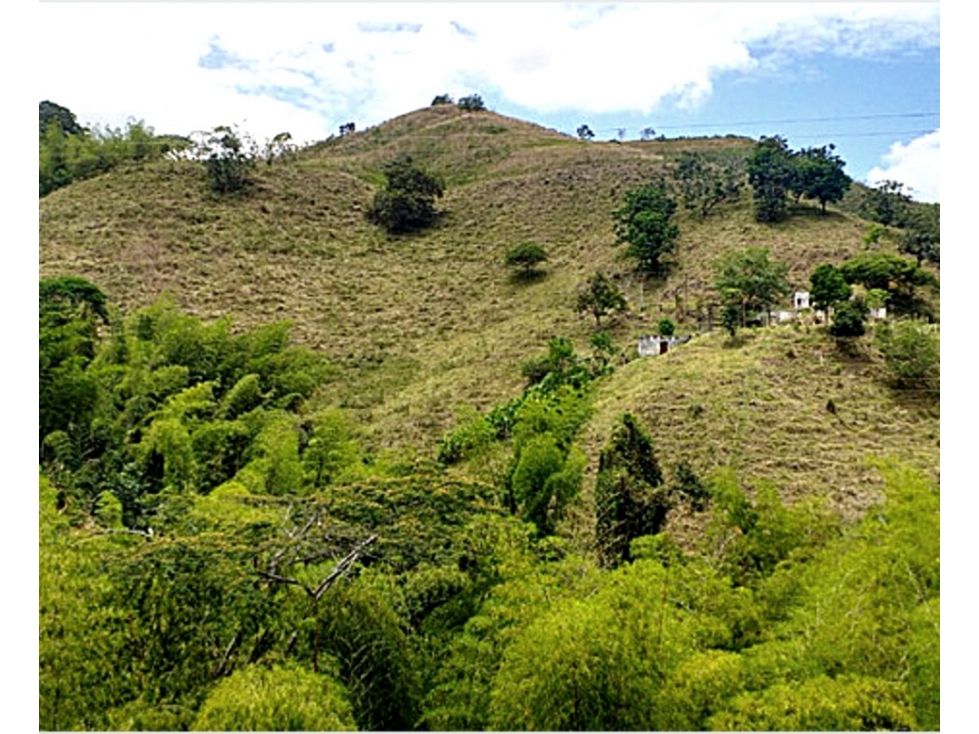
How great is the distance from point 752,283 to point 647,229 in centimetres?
563

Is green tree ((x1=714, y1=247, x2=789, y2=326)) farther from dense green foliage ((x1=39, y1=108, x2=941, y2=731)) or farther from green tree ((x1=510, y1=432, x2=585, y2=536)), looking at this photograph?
green tree ((x1=510, y1=432, x2=585, y2=536))

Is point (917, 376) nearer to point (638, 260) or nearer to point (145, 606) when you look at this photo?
point (638, 260)

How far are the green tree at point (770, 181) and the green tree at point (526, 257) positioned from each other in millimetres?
7191

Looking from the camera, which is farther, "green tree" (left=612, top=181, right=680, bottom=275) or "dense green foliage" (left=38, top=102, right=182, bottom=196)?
"dense green foliage" (left=38, top=102, right=182, bottom=196)

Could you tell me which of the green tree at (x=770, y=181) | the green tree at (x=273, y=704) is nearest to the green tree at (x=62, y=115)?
the green tree at (x=770, y=181)

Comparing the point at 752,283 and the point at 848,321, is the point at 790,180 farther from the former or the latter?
the point at 848,321

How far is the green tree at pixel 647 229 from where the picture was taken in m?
22.5

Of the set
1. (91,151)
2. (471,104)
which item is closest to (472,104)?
(471,104)

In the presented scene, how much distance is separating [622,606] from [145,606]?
2939mm

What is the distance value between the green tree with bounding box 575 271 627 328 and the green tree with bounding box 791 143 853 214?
31.4 feet

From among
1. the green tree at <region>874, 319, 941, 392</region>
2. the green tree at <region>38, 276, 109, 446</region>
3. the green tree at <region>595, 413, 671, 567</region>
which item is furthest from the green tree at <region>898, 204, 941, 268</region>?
the green tree at <region>38, 276, 109, 446</region>

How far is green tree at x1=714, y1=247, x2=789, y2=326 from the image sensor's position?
57.9ft

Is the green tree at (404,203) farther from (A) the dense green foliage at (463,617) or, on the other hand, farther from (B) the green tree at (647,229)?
(A) the dense green foliage at (463,617)

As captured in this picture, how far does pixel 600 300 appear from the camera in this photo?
19.5 m
